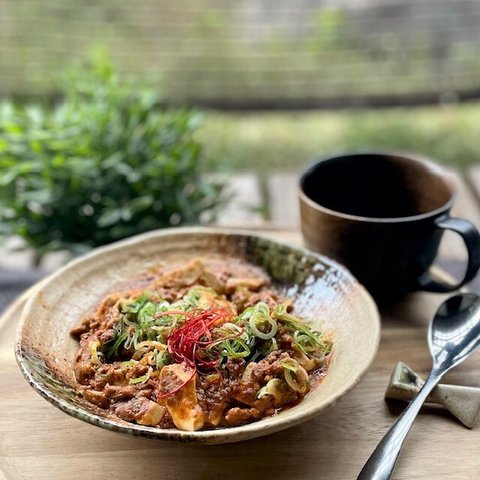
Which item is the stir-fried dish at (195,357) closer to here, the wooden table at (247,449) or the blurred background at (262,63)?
the wooden table at (247,449)

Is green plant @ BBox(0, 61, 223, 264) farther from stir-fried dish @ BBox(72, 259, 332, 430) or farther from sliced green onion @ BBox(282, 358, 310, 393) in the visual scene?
sliced green onion @ BBox(282, 358, 310, 393)

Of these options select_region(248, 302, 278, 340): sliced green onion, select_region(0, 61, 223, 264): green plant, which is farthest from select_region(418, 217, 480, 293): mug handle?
select_region(0, 61, 223, 264): green plant

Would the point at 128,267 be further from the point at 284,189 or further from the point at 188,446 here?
the point at 284,189

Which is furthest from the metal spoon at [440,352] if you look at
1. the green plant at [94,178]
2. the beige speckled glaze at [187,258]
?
the green plant at [94,178]

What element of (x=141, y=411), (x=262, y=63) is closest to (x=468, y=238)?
(x=141, y=411)

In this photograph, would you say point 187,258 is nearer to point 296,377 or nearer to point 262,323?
point 262,323

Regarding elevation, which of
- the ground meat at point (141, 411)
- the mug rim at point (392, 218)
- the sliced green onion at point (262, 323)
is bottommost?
the ground meat at point (141, 411)
